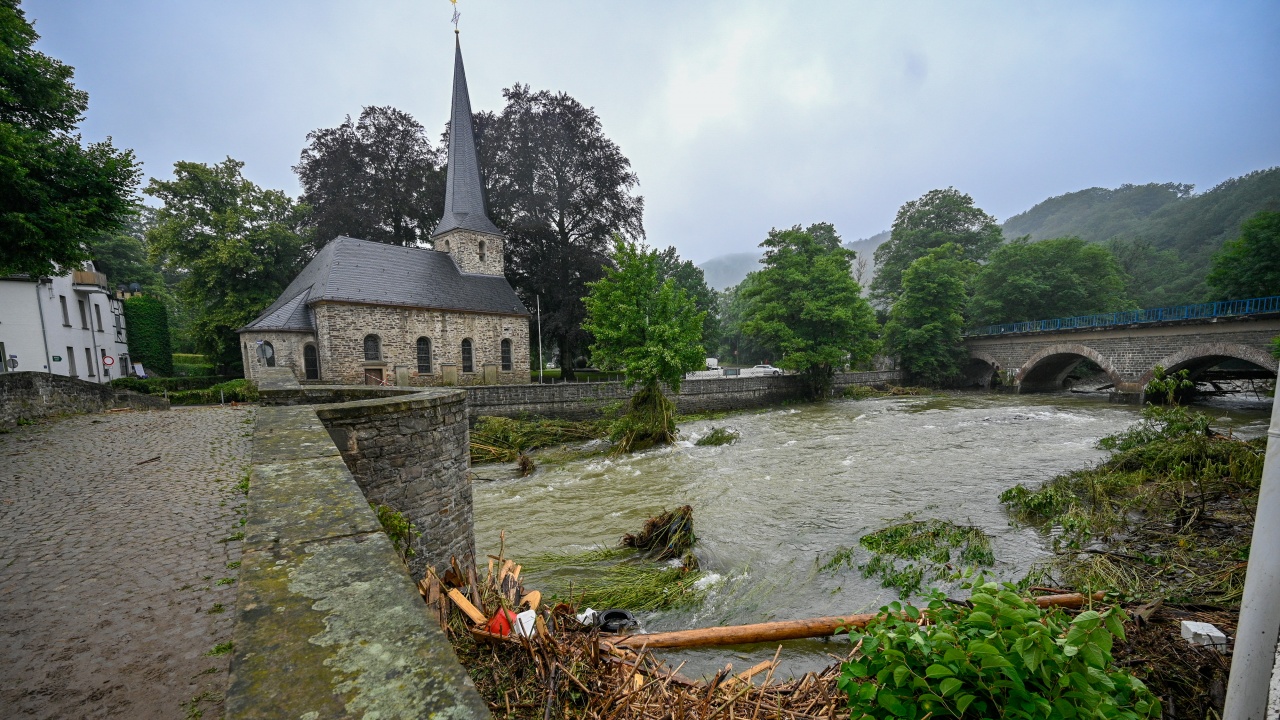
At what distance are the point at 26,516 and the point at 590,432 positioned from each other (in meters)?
Result: 14.1

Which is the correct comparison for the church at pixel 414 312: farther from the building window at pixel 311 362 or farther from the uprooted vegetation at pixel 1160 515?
the uprooted vegetation at pixel 1160 515

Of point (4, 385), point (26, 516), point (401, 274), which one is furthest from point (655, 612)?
point (401, 274)

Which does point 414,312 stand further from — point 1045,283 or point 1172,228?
point 1172,228

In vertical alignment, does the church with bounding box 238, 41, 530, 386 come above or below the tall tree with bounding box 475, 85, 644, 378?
below

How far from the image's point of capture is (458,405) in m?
6.46

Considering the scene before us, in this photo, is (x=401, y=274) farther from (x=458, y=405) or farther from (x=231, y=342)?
(x=458, y=405)

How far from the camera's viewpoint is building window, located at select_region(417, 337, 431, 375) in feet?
75.4

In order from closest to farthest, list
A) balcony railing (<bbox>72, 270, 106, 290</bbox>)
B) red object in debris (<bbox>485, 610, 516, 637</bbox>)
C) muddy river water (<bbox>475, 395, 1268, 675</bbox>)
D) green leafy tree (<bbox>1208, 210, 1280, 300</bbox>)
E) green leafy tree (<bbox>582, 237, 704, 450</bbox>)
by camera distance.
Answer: red object in debris (<bbox>485, 610, 516, 637</bbox>) → muddy river water (<bbox>475, 395, 1268, 675</bbox>) → green leafy tree (<bbox>582, 237, 704, 450</bbox>) → balcony railing (<bbox>72, 270, 106, 290</bbox>) → green leafy tree (<bbox>1208, 210, 1280, 300</bbox>)

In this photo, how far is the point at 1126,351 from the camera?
23625 mm

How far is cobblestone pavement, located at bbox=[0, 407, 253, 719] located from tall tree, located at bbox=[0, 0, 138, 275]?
3.80m

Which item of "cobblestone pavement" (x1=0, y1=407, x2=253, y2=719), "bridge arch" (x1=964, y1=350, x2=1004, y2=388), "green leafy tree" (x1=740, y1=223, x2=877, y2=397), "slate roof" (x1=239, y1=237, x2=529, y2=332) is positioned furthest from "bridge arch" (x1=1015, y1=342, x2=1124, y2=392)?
"cobblestone pavement" (x1=0, y1=407, x2=253, y2=719)

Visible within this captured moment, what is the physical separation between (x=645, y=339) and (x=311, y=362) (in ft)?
51.3

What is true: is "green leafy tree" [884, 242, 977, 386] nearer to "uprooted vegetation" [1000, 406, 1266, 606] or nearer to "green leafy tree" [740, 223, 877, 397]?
"green leafy tree" [740, 223, 877, 397]

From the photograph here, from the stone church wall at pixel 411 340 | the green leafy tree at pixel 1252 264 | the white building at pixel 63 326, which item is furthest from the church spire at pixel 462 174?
the green leafy tree at pixel 1252 264
